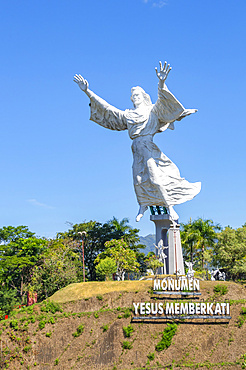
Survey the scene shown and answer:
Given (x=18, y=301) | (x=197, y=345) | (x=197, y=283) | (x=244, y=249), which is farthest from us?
(x=244, y=249)

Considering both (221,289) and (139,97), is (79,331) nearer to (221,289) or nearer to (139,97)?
(221,289)

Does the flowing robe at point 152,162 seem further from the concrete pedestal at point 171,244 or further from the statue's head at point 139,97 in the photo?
the concrete pedestal at point 171,244

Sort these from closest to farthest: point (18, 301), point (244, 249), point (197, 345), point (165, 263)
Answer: point (197, 345), point (165, 263), point (18, 301), point (244, 249)

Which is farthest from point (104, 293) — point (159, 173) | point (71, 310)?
point (159, 173)

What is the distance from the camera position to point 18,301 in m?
43.9

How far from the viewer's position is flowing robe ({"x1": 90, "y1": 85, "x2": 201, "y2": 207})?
4050cm

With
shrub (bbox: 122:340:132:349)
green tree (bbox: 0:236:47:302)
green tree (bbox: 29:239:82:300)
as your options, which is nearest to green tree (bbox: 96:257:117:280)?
green tree (bbox: 29:239:82:300)

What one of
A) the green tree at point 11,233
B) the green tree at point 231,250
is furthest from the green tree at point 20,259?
the green tree at point 231,250

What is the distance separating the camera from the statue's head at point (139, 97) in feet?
137

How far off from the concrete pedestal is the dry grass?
399cm

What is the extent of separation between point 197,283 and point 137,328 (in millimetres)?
5596

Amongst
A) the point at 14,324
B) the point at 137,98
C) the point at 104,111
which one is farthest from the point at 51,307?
the point at 137,98

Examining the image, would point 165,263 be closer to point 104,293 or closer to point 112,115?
point 104,293

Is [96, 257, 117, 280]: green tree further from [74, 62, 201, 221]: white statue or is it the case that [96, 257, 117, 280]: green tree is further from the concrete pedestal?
[74, 62, 201, 221]: white statue
